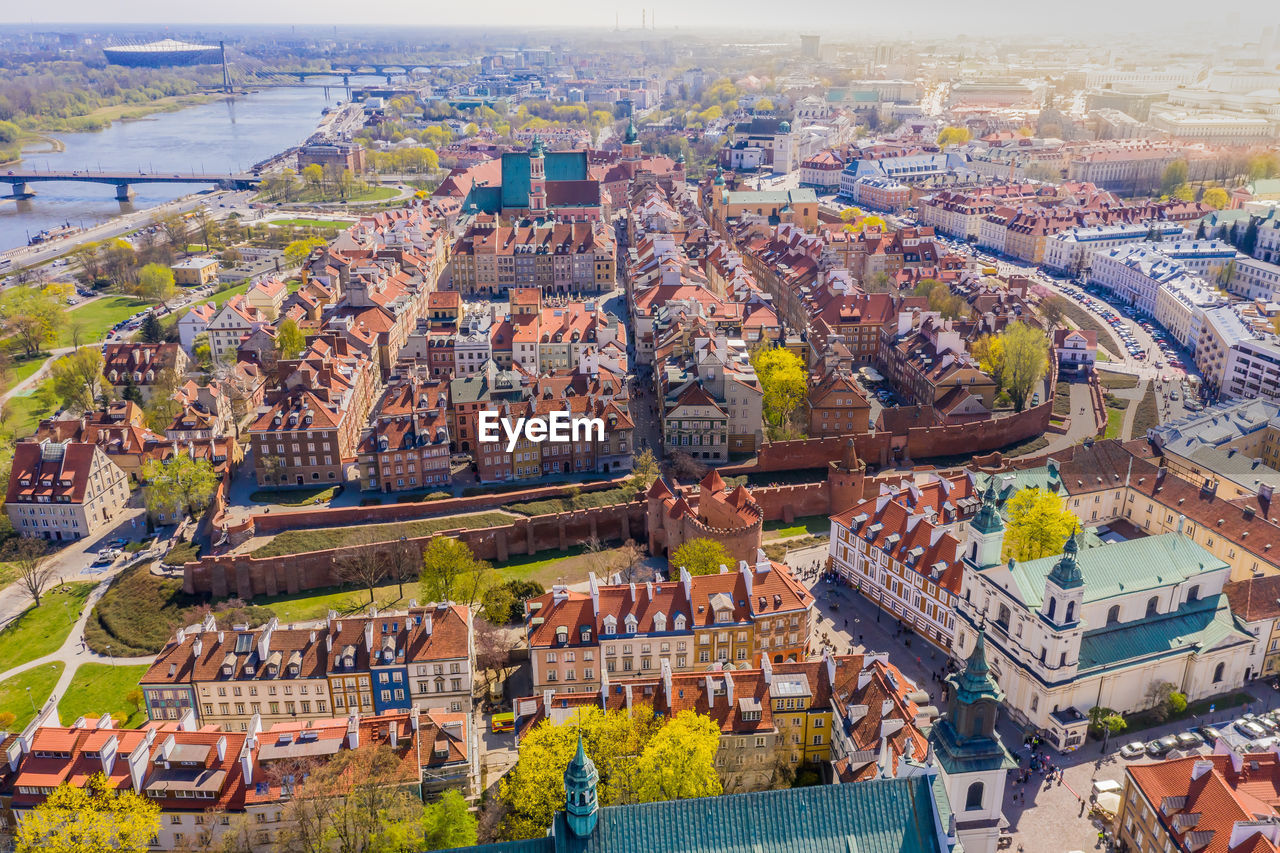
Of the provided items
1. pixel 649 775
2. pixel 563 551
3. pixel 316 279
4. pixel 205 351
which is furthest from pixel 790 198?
pixel 649 775

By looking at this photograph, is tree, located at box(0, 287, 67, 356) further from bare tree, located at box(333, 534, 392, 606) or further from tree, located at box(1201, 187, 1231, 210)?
tree, located at box(1201, 187, 1231, 210)

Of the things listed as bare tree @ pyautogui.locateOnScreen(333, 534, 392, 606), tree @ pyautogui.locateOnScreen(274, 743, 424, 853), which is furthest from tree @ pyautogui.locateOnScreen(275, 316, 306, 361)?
tree @ pyautogui.locateOnScreen(274, 743, 424, 853)

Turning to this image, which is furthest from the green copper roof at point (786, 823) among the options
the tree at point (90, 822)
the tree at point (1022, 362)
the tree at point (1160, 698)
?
the tree at point (1022, 362)

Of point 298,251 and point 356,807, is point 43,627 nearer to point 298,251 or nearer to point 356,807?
point 356,807

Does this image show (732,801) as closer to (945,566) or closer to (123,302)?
(945,566)

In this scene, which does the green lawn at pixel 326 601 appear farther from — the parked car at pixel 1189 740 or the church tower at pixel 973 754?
the parked car at pixel 1189 740

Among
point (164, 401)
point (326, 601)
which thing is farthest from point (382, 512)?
point (164, 401)
